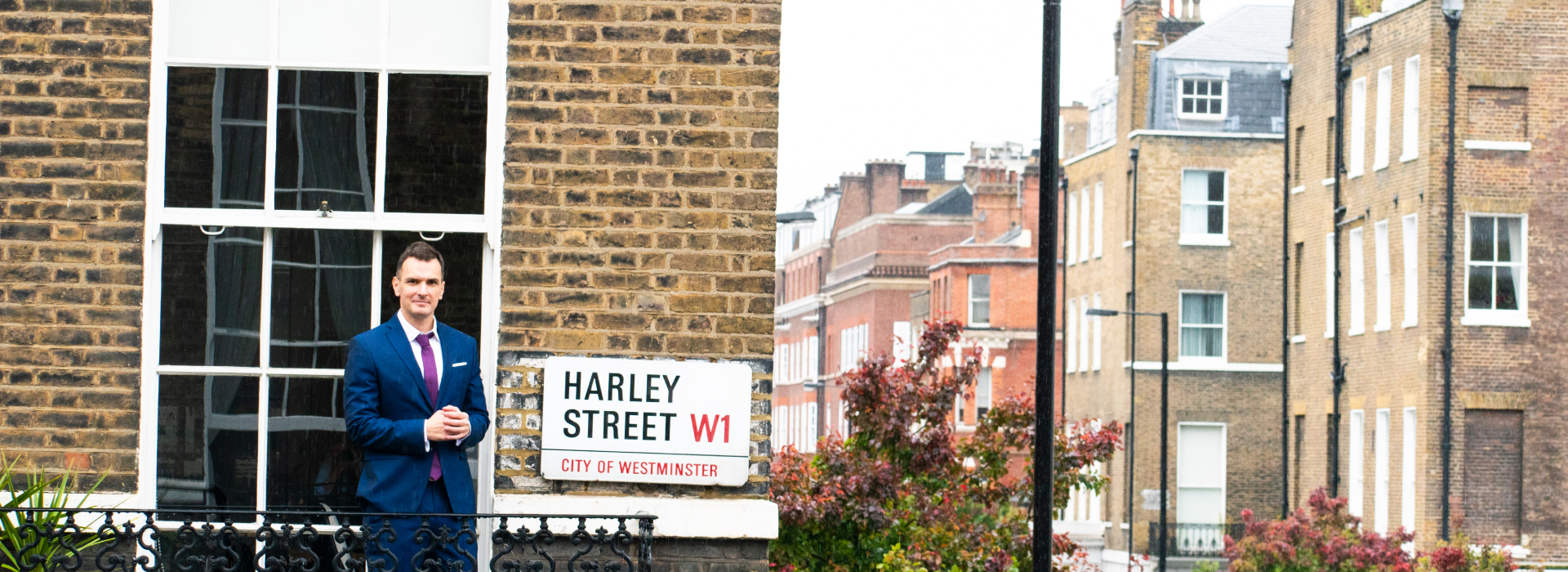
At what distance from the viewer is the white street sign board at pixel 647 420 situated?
25.8ft

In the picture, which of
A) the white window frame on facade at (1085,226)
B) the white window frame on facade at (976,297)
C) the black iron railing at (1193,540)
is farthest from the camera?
the white window frame on facade at (976,297)

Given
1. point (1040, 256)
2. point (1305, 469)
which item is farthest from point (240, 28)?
point (1305, 469)

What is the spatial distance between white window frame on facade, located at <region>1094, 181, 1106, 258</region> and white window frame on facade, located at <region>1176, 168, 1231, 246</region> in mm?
3907

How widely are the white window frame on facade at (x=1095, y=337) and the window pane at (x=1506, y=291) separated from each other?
23032mm

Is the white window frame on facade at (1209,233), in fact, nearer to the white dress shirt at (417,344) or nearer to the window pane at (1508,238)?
the window pane at (1508,238)

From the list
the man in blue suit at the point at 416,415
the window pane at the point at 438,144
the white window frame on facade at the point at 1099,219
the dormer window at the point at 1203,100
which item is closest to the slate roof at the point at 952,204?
the white window frame on facade at the point at 1099,219

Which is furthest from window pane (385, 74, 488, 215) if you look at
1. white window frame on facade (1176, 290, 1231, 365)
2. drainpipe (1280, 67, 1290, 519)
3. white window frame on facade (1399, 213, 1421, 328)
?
white window frame on facade (1176, 290, 1231, 365)

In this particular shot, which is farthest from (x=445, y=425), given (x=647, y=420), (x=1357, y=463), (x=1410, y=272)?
(x=1357, y=463)

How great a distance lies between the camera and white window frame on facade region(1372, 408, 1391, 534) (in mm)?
37438

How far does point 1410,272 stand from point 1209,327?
18.1 m

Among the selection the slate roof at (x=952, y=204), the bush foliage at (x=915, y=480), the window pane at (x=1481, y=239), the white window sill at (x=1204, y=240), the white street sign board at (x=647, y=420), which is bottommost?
the bush foliage at (x=915, y=480)

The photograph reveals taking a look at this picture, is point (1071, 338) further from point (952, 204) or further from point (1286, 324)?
point (952, 204)

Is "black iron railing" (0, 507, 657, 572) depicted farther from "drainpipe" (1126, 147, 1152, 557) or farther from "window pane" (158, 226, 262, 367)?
"drainpipe" (1126, 147, 1152, 557)

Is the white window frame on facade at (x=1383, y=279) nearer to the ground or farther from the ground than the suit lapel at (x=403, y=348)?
farther from the ground
